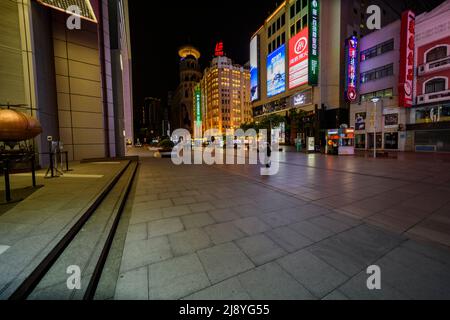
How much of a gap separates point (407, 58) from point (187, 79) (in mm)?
121153

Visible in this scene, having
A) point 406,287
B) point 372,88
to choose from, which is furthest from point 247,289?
point 372,88

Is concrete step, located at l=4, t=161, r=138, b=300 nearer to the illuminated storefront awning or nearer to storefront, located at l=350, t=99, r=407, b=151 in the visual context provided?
the illuminated storefront awning

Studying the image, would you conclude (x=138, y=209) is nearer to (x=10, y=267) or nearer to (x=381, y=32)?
(x=10, y=267)

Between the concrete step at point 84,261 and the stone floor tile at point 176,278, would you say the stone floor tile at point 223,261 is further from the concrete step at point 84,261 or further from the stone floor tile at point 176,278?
the concrete step at point 84,261

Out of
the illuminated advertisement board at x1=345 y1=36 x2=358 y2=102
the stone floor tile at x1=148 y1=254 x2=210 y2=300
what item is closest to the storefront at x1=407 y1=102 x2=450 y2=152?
the illuminated advertisement board at x1=345 y1=36 x2=358 y2=102

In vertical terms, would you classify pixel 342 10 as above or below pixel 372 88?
above

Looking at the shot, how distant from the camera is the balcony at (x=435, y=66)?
2047cm

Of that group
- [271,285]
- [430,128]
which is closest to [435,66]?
[430,128]

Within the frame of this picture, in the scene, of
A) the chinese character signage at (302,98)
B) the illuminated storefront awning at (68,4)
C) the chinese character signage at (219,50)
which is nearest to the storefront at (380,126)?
the chinese character signage at (302,98)

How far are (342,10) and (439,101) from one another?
19070mm

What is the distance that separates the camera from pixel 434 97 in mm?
21219

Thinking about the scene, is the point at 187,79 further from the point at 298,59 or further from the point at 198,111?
the point at 298,59

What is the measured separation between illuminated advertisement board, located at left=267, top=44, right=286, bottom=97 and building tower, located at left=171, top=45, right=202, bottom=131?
3540 inches

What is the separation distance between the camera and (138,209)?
17.0ft
